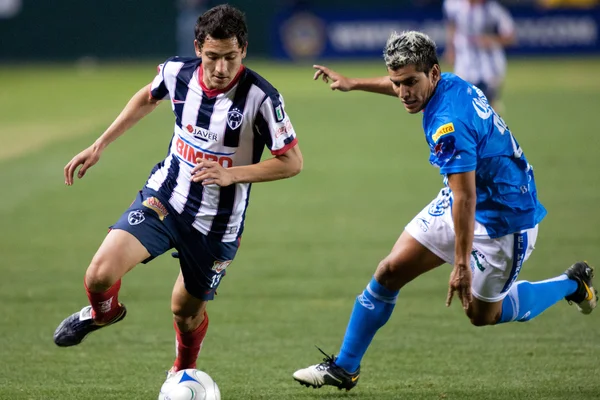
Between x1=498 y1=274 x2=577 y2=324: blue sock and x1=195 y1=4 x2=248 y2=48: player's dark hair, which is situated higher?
x1=195 y1=4 x2=248 y2=48: player's dark hair

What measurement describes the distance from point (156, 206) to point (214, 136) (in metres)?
0.54

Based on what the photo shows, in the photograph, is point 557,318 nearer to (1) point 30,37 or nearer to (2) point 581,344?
(2) point 581,344

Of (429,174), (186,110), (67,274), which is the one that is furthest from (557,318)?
(429,174)

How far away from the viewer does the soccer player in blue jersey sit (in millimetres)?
4883

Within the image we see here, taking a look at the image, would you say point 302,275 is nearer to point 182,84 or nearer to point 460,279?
point 182,84

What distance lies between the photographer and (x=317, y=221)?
10.7m

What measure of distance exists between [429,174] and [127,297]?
6251 millimetres

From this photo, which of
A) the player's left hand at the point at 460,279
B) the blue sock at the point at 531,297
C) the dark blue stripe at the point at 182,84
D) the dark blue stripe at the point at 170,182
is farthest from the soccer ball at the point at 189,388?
the blue sock at the point at 531,297

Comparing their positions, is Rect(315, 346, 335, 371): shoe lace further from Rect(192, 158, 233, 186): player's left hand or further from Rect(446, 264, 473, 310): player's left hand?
Rect(192, 158, 233, 186): player's left hand

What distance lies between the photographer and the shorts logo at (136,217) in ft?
17.6

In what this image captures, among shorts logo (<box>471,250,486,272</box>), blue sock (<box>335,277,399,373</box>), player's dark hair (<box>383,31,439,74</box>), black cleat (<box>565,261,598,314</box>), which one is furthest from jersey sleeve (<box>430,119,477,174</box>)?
black cleat (<box>565,261,598,314</box>)

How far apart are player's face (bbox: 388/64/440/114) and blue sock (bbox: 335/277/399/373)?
1180 mm

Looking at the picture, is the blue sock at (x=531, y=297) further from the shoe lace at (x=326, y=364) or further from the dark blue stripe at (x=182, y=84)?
the dark blue stripe at (x=182, y=84)

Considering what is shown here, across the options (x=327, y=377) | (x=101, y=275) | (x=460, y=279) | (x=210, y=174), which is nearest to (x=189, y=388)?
(x=101, y=275)
